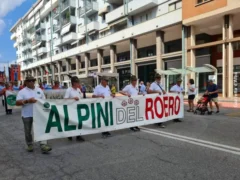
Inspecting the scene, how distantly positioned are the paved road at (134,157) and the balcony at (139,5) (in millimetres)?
20787

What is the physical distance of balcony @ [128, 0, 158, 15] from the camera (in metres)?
24.7

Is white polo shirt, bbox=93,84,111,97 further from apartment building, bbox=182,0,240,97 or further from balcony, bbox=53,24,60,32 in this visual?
balcony, bbox=53,24,60,32

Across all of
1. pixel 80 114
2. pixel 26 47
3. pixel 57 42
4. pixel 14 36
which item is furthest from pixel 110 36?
pixel 14 36

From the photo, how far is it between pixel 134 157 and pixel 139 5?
78.6ft

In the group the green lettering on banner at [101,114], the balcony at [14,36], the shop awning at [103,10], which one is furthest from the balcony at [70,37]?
the balcony at [14,36]

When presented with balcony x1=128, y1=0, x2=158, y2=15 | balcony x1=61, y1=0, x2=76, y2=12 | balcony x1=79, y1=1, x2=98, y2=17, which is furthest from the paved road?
balcony x1=61, y1=0, x2=76, y2=12

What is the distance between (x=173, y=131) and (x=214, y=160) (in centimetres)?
267

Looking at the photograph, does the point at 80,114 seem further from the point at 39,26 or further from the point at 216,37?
the point at 39,26

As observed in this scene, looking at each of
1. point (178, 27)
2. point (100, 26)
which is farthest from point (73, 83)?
point (100, 26)

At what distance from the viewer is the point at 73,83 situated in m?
5.92

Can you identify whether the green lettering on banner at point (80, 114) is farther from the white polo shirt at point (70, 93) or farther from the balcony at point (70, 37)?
→ the balcony at point (70, 37)

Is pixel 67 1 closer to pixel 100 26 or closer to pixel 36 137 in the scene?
pixel 100 26

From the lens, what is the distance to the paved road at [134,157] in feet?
12.4

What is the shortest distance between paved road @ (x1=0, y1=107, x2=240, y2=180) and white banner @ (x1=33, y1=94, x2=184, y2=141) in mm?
364
